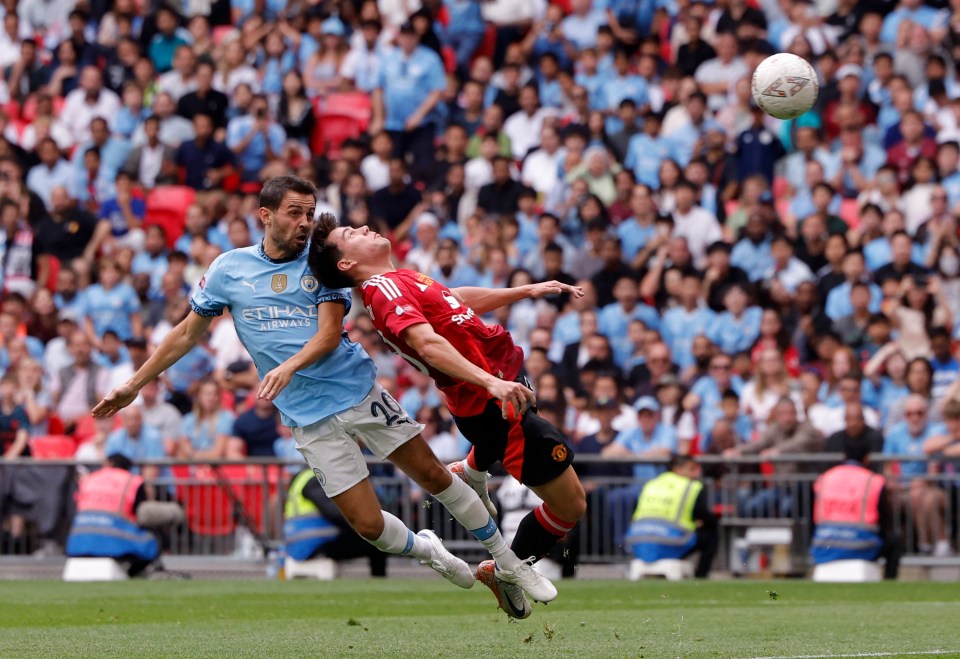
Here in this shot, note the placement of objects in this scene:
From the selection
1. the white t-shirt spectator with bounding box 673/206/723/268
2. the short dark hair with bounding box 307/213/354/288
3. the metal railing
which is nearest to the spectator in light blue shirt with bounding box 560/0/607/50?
the white t-shirt spectator with bounding box 673/206/723/268

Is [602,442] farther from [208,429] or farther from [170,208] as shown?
[170,208]

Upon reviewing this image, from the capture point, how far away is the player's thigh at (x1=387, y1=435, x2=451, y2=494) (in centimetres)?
979

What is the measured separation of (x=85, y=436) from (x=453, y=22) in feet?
26.4

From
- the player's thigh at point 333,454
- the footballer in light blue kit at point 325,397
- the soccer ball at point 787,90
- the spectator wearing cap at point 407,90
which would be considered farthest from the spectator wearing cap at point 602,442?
the player's thigh at point 333,454

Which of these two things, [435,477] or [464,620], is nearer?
[435,477]

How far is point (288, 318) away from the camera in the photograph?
9.84 meters

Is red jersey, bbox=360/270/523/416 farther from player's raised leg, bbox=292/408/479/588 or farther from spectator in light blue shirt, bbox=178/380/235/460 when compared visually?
spectator in light blue shirt, bbox=178/380/235/460

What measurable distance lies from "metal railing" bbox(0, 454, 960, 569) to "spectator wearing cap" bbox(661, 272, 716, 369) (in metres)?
2.18

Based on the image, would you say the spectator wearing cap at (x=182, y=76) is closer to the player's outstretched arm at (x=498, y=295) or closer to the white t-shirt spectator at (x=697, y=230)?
the white t-shirt spectator at (x=697, y=230)

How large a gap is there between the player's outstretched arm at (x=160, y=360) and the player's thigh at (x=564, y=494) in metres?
2.13

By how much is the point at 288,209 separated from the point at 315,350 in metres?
0.83

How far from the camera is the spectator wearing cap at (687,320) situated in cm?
1881

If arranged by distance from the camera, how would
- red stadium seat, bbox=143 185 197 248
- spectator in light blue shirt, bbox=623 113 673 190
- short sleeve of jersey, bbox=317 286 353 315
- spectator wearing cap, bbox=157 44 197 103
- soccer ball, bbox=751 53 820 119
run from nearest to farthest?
1. short sleeve of jersey, bbox=317 286 353 315
2. soccer ball, bbox=751 53 820 119
3. spectator in light blue shirt, bbox=623 113 673 190
4. red stadium seat, bbox=143 185 197 248
5. spectator wearing cap, bbox=157 44 197 103

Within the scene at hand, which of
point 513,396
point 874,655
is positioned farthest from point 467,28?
point 874,655
